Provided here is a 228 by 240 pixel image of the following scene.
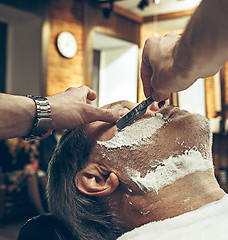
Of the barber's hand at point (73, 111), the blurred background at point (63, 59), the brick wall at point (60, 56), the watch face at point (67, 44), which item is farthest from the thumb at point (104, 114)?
the watch face at point (67, 44)

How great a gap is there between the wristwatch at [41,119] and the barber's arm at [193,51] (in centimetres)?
40

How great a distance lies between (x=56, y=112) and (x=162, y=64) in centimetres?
44

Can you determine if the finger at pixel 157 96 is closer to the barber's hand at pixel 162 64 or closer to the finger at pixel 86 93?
the barber's hand at pixel 162 64

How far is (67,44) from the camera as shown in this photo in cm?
675

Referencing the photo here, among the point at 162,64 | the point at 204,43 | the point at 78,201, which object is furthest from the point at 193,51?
the point at 78,201

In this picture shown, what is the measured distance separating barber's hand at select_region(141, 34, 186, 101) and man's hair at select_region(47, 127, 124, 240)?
0.46 meters

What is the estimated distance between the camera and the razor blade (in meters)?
1.32

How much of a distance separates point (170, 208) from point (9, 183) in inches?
187

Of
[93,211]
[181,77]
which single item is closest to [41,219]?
[93,211]

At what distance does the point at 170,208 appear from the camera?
136 cm

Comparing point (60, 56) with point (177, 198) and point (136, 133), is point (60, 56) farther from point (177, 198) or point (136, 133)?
point (177, 198)

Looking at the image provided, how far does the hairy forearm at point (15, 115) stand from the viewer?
1161 mm

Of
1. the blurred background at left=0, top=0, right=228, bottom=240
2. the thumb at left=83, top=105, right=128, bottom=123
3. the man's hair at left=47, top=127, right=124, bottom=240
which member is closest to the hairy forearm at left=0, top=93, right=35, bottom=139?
the thumb at left=83, top=105, right=128, bottom=123

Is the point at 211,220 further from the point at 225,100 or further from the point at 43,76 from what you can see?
the point at 225,100
